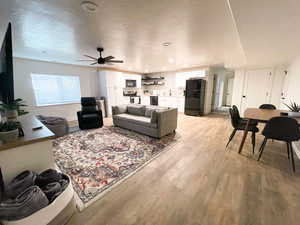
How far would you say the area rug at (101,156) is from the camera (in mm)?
1712

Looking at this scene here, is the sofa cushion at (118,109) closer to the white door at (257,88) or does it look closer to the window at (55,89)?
the window at (55,89)

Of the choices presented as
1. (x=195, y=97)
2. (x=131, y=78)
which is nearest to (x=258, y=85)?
(x=195, y=97)

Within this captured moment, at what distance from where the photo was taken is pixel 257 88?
16.3ft

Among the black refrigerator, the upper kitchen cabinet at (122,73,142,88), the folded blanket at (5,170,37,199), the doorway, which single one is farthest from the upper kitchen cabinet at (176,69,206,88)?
the folded blanket at (5,170,37,199)

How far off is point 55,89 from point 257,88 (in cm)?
816

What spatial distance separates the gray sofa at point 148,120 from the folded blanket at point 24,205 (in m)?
2.44

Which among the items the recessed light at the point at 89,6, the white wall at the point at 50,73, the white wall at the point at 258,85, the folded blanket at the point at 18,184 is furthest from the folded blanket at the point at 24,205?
the white wall at the point at 258,85

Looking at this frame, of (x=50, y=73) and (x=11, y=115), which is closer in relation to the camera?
(x=11, y=115)

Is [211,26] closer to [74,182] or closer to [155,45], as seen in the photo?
[155,45]

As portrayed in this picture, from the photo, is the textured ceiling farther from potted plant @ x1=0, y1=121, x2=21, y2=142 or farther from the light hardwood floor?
the light hardwood floor

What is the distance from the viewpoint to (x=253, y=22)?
1.66m

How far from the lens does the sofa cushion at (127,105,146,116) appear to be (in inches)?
159

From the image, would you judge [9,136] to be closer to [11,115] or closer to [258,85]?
[11,115]

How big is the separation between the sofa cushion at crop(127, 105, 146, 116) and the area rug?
29.4 inches
